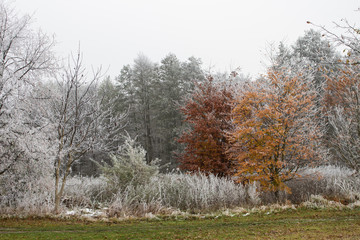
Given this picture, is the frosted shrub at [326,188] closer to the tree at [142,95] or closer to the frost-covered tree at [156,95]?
the frost-covered tree at [156,95]

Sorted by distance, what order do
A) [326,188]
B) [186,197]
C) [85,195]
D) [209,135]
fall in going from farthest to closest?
[209,135], [326,188], [85,195], [186,197]

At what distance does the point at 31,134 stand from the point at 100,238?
390cm

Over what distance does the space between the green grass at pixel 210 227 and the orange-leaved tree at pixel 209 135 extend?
13.0 feet

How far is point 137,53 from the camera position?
34.5 m

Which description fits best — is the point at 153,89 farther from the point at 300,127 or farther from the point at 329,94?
the point at 300,127

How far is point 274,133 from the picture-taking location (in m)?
9.21

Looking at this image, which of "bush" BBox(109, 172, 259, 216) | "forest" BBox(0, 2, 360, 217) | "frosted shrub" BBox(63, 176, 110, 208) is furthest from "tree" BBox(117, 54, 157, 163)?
"bush" BBox(109, 172, 259, 216)

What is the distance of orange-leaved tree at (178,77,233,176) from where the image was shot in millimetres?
11766

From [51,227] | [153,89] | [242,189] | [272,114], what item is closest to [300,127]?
[272,114]

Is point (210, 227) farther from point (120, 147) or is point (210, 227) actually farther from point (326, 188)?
point (326, 188)

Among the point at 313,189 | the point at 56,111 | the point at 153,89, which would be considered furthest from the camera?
the point at 153,89

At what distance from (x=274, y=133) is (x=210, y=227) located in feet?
13.1

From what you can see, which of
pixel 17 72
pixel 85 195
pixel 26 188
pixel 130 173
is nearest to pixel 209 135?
pixel 130 173

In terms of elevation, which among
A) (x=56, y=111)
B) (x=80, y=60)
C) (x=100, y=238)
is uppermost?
(x=80, y=60)
